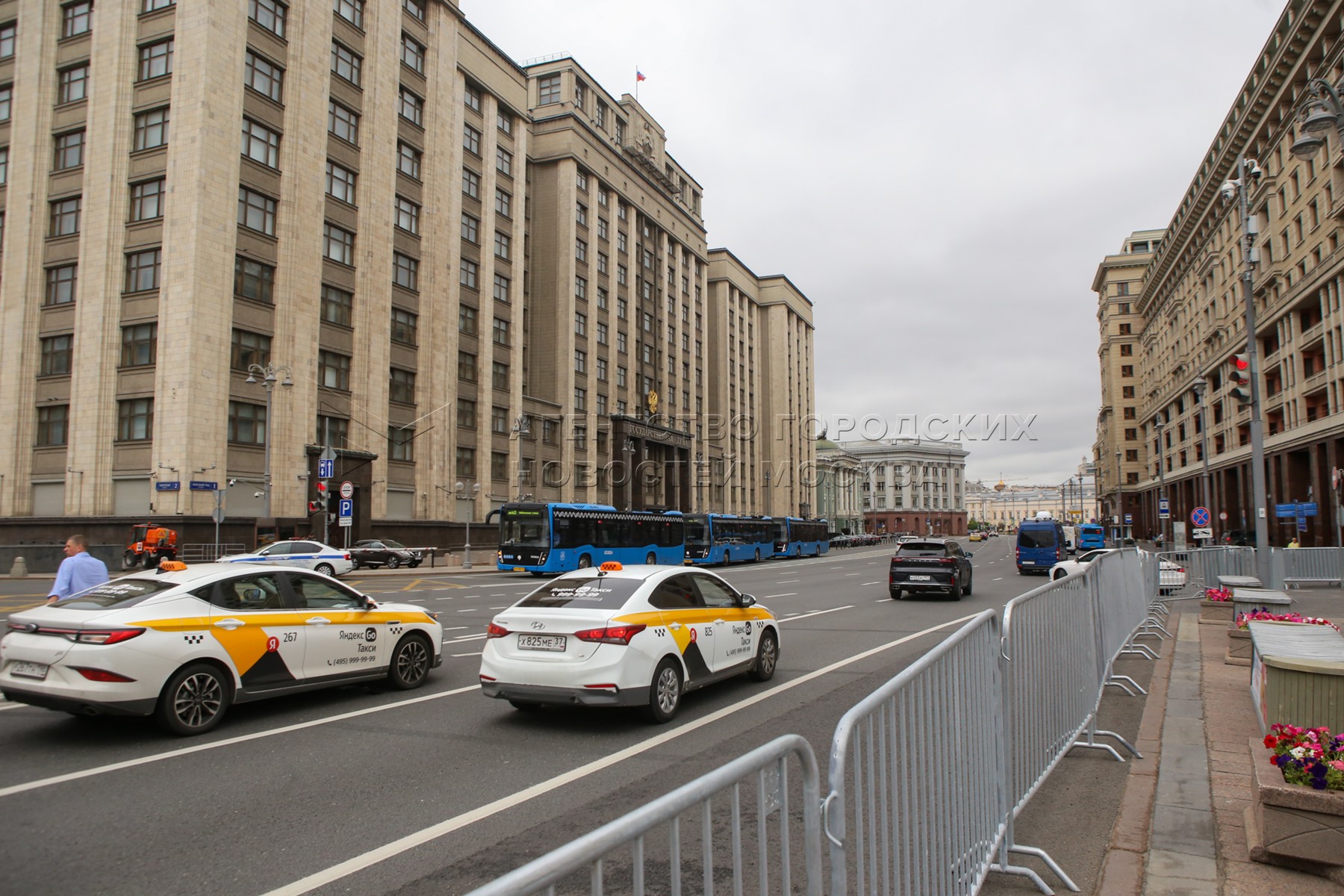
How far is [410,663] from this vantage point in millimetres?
9969

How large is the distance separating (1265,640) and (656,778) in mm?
4747

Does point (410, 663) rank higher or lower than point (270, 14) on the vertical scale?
lower

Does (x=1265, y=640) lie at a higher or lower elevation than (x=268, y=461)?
lower

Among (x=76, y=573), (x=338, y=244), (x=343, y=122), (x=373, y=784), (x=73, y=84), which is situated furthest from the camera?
(x=343, y=122)

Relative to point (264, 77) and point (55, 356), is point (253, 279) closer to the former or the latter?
point (264, 77)

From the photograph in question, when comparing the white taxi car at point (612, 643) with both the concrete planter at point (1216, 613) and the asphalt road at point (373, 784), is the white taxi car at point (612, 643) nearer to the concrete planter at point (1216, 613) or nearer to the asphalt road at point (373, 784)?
the asphalt road at point (373, 784)

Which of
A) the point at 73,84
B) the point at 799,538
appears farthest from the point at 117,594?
the point at 799,538

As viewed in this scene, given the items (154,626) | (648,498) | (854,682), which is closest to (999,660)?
(854,682)

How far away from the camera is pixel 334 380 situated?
41.1 metres

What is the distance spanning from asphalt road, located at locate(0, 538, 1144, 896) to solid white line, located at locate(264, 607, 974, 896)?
0.02 metres

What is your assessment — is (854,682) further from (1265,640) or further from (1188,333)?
(1188,333)

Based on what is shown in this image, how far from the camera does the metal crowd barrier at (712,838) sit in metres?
1.84

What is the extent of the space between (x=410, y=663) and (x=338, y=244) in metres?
36.8

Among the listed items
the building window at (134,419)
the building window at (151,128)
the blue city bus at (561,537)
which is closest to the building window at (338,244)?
the building window at (151,128)
